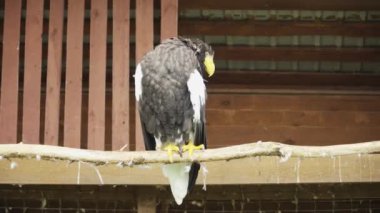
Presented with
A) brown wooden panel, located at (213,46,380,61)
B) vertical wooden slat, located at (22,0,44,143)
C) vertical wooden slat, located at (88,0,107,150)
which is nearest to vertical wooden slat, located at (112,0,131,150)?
vertical wooden slat, located at (88,0,107,150)

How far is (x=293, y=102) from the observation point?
7.50m

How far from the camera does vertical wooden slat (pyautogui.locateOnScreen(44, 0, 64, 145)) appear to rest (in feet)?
17.9

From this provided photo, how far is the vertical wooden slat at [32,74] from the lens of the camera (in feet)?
17.9

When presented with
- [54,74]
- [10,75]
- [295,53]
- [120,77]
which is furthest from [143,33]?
[295,53]

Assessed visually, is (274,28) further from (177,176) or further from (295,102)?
(177,176)

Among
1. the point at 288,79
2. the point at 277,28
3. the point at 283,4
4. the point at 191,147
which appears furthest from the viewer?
the point at 288,79

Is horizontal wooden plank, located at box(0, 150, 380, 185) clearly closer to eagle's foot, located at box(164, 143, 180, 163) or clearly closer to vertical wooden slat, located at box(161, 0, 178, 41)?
eagle's foot, located at box(164, 143, 180, 163)

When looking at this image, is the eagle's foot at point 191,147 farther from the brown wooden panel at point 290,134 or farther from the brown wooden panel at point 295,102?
the brown wooden panel at point 295,102

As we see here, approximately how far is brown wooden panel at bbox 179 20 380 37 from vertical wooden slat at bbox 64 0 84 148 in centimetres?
157

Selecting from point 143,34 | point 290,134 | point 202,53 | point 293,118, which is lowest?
point 290,134

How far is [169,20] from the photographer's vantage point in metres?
5.64

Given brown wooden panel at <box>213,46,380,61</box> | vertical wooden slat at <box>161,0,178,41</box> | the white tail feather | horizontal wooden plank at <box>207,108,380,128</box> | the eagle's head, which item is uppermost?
vertical wooden slat at <box>161,0,178,41</box>

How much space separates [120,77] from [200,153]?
1304 mm

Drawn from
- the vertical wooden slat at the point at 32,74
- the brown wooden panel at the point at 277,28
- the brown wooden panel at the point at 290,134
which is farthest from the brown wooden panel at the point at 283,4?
the vertical wooden slat at the point at 32,74
